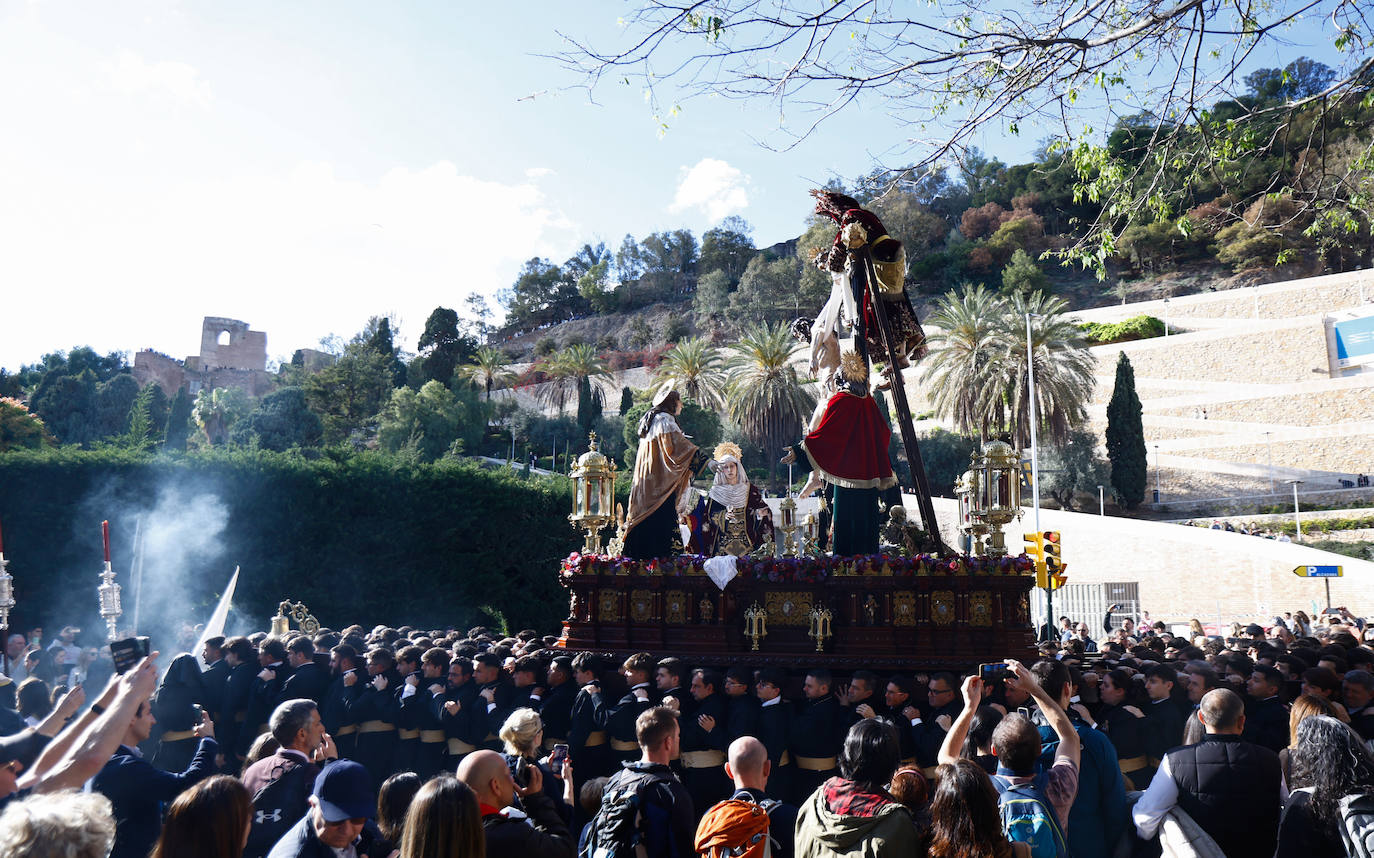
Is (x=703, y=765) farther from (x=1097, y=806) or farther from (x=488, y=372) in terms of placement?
(x=488, y=372)

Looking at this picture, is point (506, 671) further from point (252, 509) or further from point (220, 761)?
point (252, 509)

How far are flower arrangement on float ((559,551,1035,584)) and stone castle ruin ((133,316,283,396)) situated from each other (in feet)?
250

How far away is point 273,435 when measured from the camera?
53156 mm

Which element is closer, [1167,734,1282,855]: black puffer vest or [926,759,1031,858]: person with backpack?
[926,759,1031,858]: person with backpack

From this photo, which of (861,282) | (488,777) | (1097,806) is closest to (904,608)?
(861,282)

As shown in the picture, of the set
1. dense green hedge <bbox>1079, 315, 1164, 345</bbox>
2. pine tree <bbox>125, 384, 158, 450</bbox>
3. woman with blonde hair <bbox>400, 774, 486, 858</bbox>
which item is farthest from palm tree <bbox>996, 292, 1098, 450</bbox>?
pine tree <bbox>125, 384, 158, 450</bbox>

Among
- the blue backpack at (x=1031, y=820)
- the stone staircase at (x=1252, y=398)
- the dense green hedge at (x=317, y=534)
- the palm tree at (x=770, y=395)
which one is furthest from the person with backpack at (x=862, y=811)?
the stone staircase at (x=1252, y=398)

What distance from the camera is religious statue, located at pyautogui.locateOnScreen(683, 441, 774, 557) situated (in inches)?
464

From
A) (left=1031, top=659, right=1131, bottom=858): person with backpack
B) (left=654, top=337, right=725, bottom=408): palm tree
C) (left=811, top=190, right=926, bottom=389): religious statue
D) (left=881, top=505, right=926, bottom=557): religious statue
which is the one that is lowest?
(left=1031, top=659, right=1131, bottom=858): person with backpack

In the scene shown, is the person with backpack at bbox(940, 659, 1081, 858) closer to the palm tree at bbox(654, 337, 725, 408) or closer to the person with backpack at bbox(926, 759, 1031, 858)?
the person with backpack at bbox(926, 759, 1031, 858)

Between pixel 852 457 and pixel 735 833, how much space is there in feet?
19.4

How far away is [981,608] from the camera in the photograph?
9430 millimetres

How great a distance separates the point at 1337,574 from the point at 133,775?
28.9 meters

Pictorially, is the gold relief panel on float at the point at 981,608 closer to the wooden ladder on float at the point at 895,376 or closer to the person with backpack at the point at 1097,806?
the wooden ladder on float at the point at 895,376
